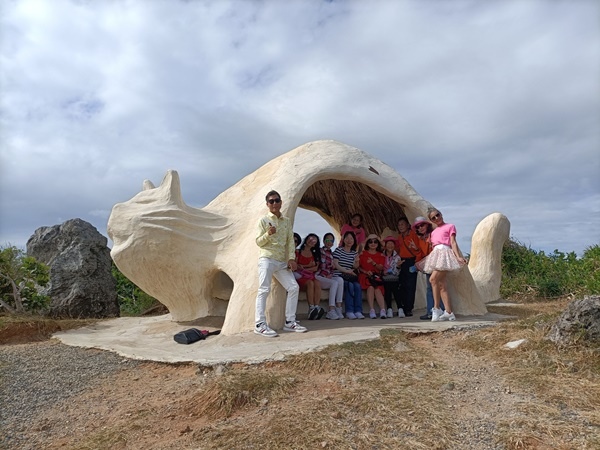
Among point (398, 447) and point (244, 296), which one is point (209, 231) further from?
point (398, 447)

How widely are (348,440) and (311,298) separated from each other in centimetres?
372

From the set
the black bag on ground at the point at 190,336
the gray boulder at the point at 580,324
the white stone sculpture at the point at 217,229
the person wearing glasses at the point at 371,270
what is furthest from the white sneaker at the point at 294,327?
the gray boulder at the point at 580,324

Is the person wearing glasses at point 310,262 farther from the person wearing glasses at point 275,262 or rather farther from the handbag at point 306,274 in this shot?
the person wearing glasses at point 275,262

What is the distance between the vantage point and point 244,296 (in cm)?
564

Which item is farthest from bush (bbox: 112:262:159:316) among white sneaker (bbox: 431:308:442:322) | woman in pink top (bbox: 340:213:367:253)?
white sneaker (bbox: 431:308:442:322)

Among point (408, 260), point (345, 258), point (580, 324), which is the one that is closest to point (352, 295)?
point (345, 258)

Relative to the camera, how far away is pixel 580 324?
4031 millimetres

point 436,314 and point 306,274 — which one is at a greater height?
point 306,274

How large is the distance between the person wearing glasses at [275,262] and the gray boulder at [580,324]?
8.09 ft

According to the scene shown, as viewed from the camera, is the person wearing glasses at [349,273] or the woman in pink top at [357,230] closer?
the person wearing glasses at [349,273]

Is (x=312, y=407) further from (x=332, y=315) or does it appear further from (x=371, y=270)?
(x=371, y=270)

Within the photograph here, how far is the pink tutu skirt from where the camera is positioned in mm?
5676

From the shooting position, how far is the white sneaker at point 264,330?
5.15m

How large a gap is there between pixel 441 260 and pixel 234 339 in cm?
252
